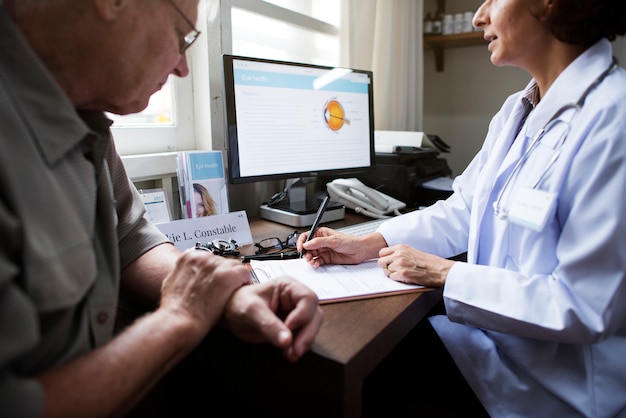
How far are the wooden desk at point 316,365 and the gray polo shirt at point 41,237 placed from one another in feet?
0.78

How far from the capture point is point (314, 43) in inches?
78.4

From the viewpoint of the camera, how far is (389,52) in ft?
7.24

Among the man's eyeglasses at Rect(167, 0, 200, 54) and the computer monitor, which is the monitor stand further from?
the man's eyeglasses at Rect(167, 0, 200, 54)

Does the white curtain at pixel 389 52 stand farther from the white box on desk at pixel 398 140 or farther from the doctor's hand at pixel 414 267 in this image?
the doctor's hand at pixel 414 267

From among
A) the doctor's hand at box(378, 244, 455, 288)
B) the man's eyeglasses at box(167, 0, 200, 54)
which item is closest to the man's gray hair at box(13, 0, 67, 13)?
the man's eyeglasses at box(167, 0, 200, 54)

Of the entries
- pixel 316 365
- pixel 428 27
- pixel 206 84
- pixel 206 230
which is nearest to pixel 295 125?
pixel 206 84

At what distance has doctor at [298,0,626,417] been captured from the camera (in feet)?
2.43

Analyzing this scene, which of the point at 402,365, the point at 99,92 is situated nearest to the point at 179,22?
the point at 99,92

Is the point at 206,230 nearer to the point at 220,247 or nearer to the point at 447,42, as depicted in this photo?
the point at 220,247

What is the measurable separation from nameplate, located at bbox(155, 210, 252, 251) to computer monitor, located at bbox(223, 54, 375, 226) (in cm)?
16

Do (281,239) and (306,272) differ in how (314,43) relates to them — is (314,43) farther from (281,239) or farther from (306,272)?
(306,272)

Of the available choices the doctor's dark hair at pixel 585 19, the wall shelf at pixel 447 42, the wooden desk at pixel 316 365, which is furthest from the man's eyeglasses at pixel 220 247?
the wall shelf at pixel 447 42

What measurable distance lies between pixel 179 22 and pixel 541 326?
2.78ft

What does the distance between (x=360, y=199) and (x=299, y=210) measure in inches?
11.2
